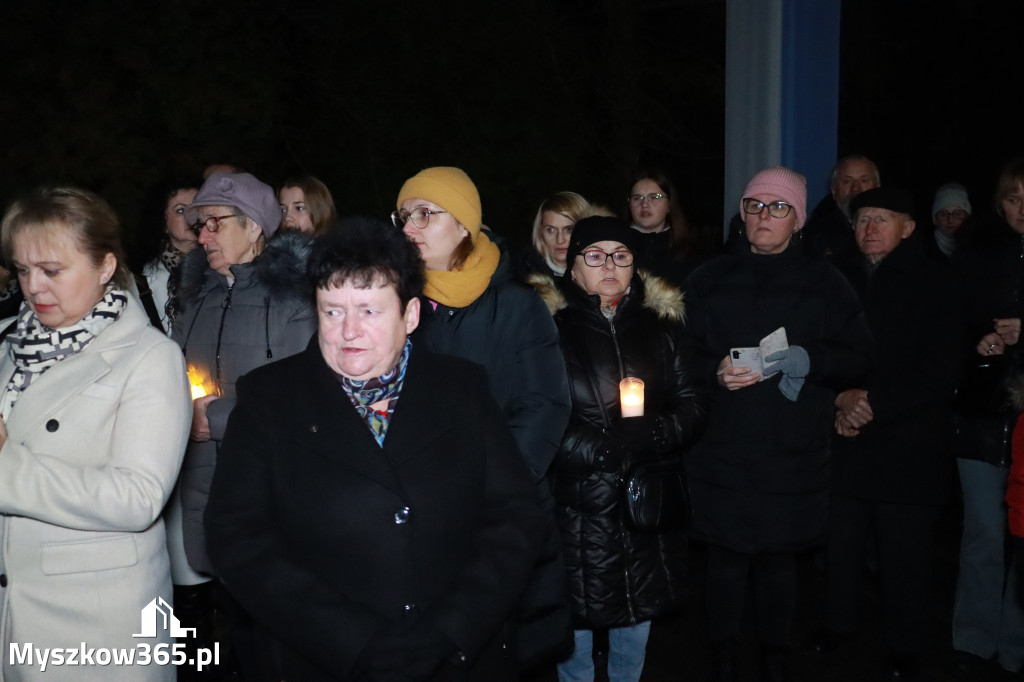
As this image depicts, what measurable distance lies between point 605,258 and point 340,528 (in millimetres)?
2006

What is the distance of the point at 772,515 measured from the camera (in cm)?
450

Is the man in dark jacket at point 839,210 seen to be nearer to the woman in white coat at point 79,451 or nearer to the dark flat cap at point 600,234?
the dark flat cap at point 600,234

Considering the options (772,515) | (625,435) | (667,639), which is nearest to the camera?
(625,435)

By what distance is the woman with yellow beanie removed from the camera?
3.68 metres

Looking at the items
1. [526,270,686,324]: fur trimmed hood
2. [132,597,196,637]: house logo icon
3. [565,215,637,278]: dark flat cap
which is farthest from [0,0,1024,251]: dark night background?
[132,597,196,637]: house logo icon

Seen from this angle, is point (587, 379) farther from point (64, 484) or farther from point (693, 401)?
point (64, 484)

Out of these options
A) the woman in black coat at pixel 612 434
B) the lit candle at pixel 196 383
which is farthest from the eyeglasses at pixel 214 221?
the woman in black coat at pixel 612 434

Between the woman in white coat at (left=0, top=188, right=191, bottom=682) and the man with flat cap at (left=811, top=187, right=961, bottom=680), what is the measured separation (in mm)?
3245

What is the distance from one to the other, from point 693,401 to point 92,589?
8.04 ft

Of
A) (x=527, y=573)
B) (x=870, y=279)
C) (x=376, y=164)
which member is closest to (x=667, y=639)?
(x=870, y=279)

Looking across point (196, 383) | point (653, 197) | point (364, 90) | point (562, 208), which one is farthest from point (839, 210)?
point (364, 90)

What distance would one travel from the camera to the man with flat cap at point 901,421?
15.6ft

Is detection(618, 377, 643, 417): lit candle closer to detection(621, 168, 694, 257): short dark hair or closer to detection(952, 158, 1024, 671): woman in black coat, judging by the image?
detection(952, 158, 1024, 671): woman in black coat

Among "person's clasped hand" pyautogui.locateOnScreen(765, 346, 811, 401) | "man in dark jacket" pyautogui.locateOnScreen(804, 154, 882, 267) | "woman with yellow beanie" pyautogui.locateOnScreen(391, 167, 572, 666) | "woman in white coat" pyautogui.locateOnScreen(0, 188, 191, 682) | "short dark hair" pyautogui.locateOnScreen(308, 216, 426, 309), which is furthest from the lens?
"man in dark jacket" pyautogui.locateOnScreen(804, 154, 882, 267)
